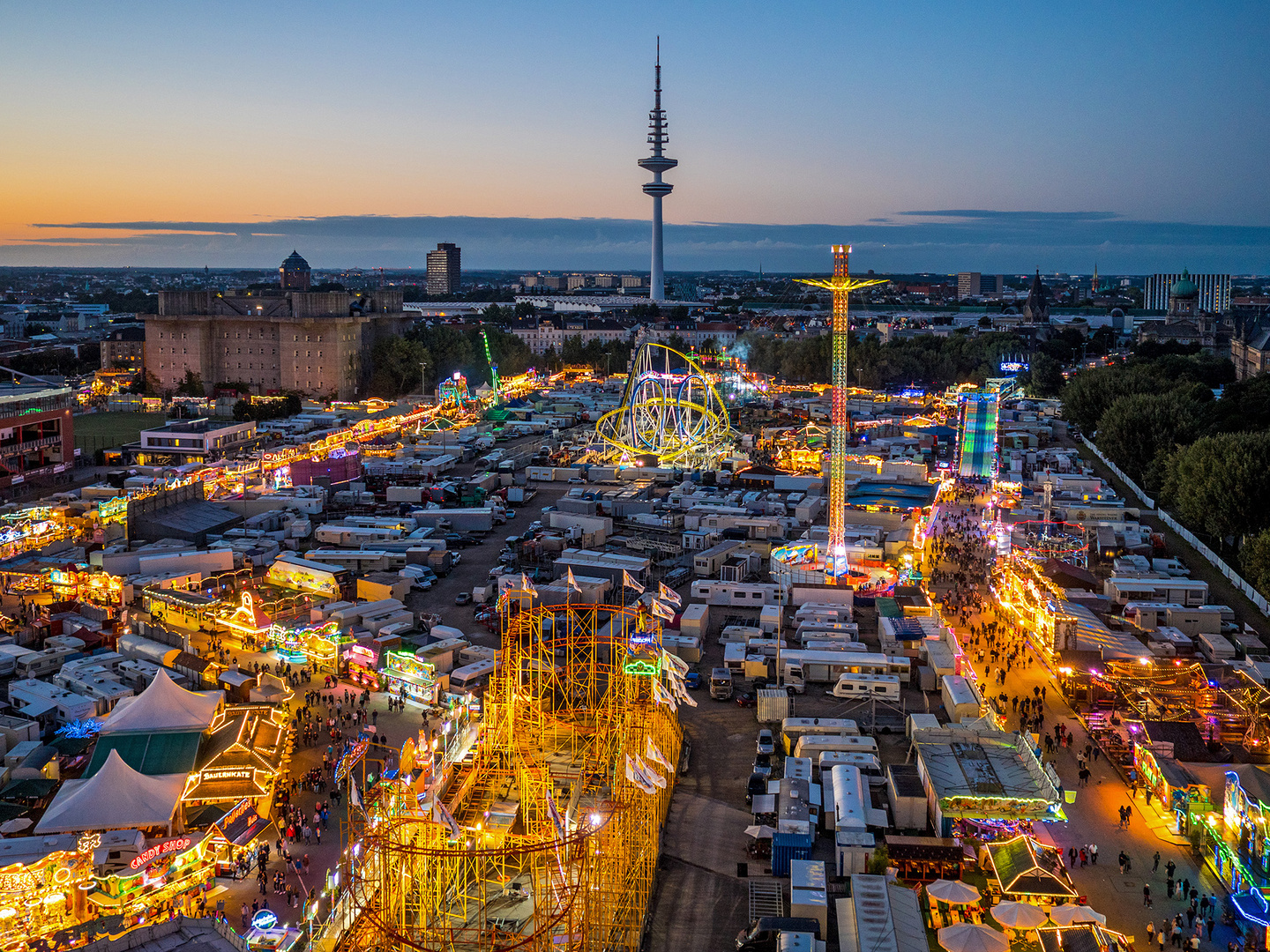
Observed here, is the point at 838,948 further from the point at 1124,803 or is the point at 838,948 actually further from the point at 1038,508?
the point at 1038,508

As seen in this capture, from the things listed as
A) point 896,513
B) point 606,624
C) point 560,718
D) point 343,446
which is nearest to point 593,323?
point 343,446

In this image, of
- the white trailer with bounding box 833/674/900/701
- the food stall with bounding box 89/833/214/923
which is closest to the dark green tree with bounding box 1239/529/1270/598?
the white trailer with bounding box 833/674/900/701

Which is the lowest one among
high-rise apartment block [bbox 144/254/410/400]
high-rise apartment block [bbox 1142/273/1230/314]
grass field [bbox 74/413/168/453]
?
grass field [bbox 74/413/168/453]

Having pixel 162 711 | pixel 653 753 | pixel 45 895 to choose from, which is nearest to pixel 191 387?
pixel 162 711

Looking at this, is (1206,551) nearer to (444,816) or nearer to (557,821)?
(557,821)

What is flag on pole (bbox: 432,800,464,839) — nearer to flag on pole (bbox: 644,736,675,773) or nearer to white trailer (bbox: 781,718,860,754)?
flag on pole (bbox: 644,736,675,773)
